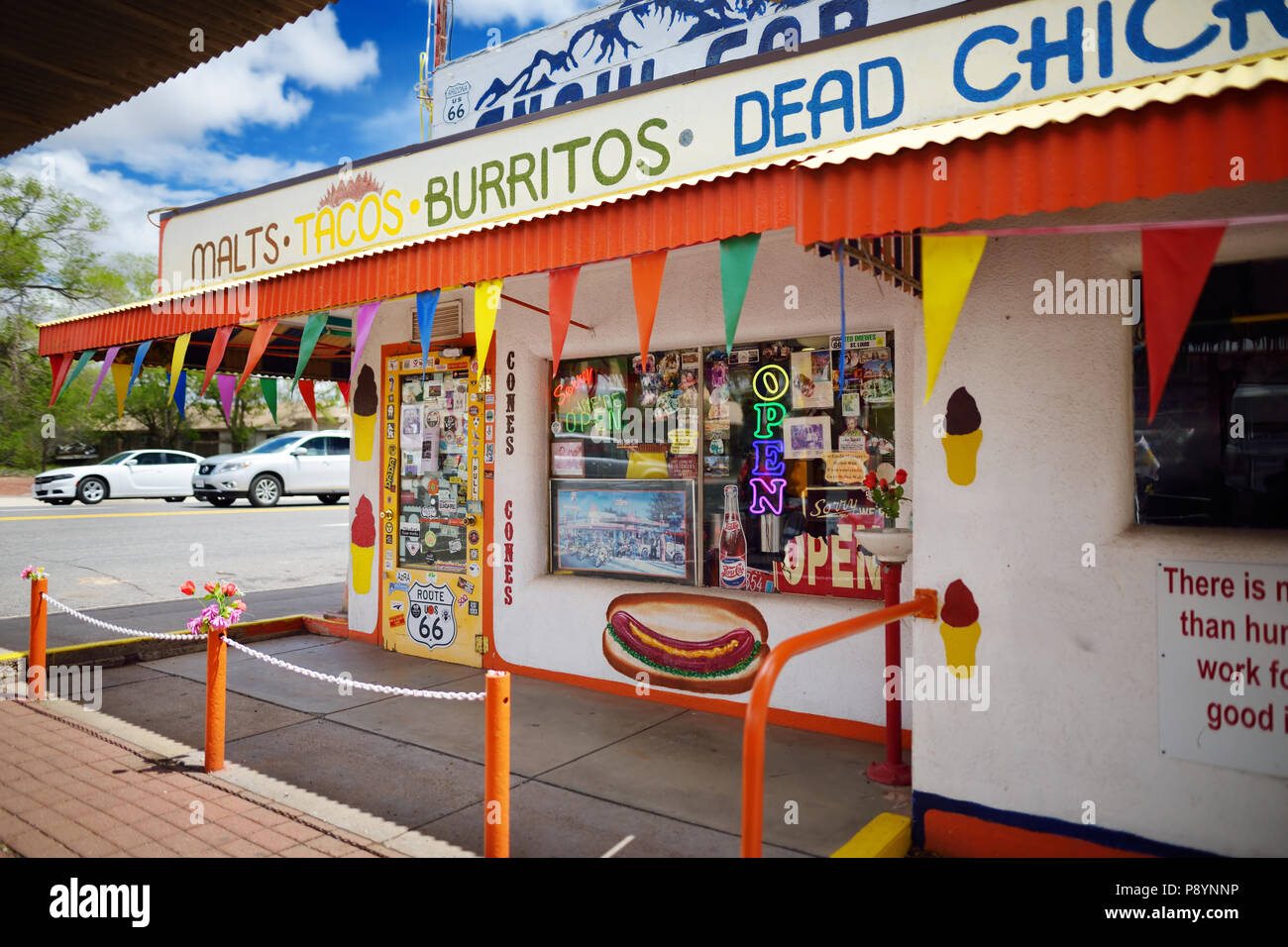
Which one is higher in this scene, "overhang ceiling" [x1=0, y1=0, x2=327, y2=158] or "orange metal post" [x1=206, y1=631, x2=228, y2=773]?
"overhang ceiling" [x1=0, y1=0, x2=327, y2=158]

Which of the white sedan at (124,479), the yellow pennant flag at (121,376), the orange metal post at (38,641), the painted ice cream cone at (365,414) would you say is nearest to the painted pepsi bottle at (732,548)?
the painted ice cream cone at (365,414)

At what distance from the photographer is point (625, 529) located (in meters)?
6.23

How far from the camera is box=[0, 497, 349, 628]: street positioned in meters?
10.4

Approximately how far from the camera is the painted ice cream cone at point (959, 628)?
3.60 m

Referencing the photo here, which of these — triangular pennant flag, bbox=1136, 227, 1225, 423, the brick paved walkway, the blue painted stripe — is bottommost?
the brick paved walkway

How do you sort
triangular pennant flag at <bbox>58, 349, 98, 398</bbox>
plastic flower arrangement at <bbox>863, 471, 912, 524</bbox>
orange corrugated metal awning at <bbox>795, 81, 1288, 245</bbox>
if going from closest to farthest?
orange corrugated metal awning at <bbox>795, 81, 1288, 245</bbox>
plastic flower arrangement at <bbox>863, 471, 912, 524</bbox>
triangular pennant flag at <bbox>58, 349, 98, 398</bbox>

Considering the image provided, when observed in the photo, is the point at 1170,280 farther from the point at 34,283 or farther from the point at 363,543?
the point at 34,283

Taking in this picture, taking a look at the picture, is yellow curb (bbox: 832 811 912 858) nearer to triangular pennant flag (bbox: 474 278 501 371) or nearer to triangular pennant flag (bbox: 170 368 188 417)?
triangular pennant flag (bbox: 474 278 501 371)

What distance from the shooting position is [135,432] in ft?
138

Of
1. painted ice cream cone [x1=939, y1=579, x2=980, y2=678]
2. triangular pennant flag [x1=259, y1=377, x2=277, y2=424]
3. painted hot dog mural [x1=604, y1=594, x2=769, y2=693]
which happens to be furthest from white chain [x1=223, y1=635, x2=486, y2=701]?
triangular pennant flag [x1=259, y1=377, x2=277, y2=424]

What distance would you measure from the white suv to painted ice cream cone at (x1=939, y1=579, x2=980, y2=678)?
20.8 m

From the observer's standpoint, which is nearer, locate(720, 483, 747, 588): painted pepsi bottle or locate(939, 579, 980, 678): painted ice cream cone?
locate(939, 579, 980, 678): painted ice cream cone

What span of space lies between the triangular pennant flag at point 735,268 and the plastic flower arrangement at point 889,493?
4.63 feet
